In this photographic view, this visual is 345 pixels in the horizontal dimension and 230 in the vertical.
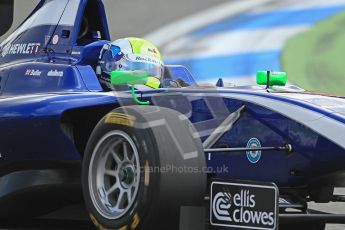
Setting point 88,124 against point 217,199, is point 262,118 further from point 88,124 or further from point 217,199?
point 88,124

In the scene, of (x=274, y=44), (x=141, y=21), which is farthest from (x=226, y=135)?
(x=141, y=21)

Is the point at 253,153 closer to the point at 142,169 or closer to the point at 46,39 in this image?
the point at 142,169

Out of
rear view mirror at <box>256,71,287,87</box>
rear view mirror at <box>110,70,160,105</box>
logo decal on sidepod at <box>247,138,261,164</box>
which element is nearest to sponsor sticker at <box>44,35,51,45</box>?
rear view mirror at <box>110,70,160,105</box>

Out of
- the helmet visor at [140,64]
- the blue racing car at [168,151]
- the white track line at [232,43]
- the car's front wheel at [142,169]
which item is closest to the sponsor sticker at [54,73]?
the blue racing car at [168,151]

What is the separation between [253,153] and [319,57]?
9856mm

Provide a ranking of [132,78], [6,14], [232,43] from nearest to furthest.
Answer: [132,78] → [6,14] → [232,43]

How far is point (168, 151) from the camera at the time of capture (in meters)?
3.60

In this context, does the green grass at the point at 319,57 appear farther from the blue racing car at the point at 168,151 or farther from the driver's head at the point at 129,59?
the blue racing car at the point at 168,151

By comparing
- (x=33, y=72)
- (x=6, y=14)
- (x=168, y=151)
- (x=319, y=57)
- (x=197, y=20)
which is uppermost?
(x=6, y=14)

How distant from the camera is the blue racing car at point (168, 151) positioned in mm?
3570

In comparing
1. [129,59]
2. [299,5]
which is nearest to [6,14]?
[129,59]

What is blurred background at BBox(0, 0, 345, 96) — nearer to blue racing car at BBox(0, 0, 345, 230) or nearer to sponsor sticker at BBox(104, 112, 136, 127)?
blue racing car at BBox(0, 0, 345, 230)

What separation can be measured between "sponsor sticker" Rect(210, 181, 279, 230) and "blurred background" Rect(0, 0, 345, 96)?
9113 mm

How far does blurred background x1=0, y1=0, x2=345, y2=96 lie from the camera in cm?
1327
